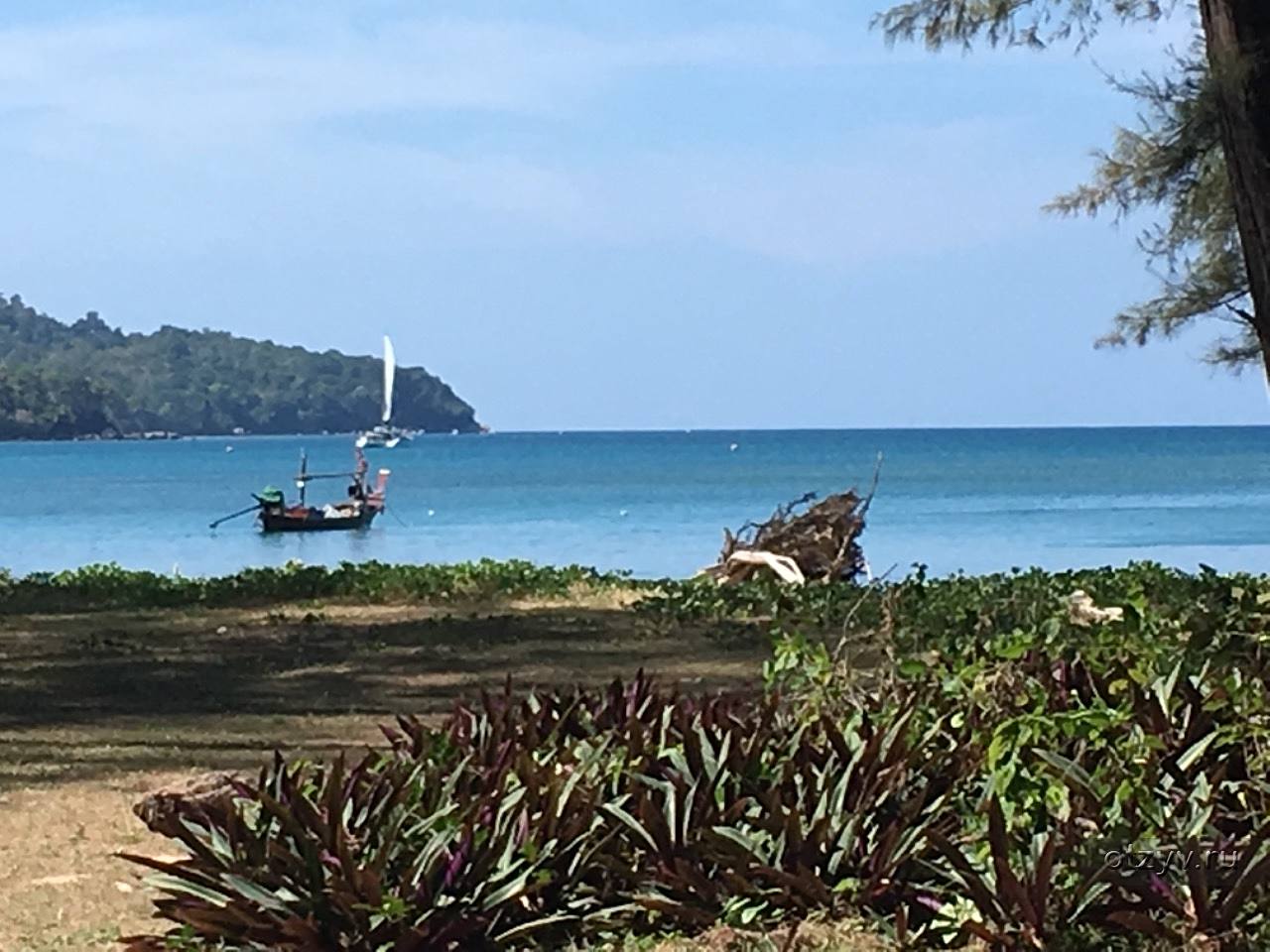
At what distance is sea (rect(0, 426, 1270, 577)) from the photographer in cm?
3419

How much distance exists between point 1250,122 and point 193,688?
5659 millimetres

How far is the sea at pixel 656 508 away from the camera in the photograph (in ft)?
112

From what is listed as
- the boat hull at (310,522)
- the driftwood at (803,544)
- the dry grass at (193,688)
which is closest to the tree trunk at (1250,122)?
the dry grass at (193,688)

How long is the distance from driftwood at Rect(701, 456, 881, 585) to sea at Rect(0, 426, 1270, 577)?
0.59 metres

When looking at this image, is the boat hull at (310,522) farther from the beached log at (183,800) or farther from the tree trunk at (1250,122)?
the tree trunk at (1250,122)

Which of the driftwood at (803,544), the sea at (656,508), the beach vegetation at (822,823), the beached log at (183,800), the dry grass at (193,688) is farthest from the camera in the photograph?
the sea at (656,508)

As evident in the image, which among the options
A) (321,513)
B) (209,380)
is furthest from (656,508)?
(209,380)

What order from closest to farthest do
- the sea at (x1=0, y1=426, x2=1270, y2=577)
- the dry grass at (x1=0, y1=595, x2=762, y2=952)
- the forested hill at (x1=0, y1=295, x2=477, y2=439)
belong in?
1. the dry grass at (x1=0, y1=595, x2=762, y2=952)
2. the sea at (x1=0, y1=426, x2=1270, y2=577)
3. the forested hill at (x1=0, y1=295, x2=477, y2=439)

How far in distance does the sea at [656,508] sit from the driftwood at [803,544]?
1.94 feet

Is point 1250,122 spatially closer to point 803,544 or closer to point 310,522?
point 803,544

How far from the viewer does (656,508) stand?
56.6m

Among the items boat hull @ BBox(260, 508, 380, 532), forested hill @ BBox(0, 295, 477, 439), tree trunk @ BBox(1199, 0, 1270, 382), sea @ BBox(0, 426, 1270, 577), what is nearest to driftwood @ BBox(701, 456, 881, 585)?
sea @ BBox(0, 426, 1270, 577)

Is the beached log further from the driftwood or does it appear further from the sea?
the driftwood

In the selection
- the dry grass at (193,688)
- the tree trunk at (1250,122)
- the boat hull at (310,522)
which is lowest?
the boat hull at (310,522)
